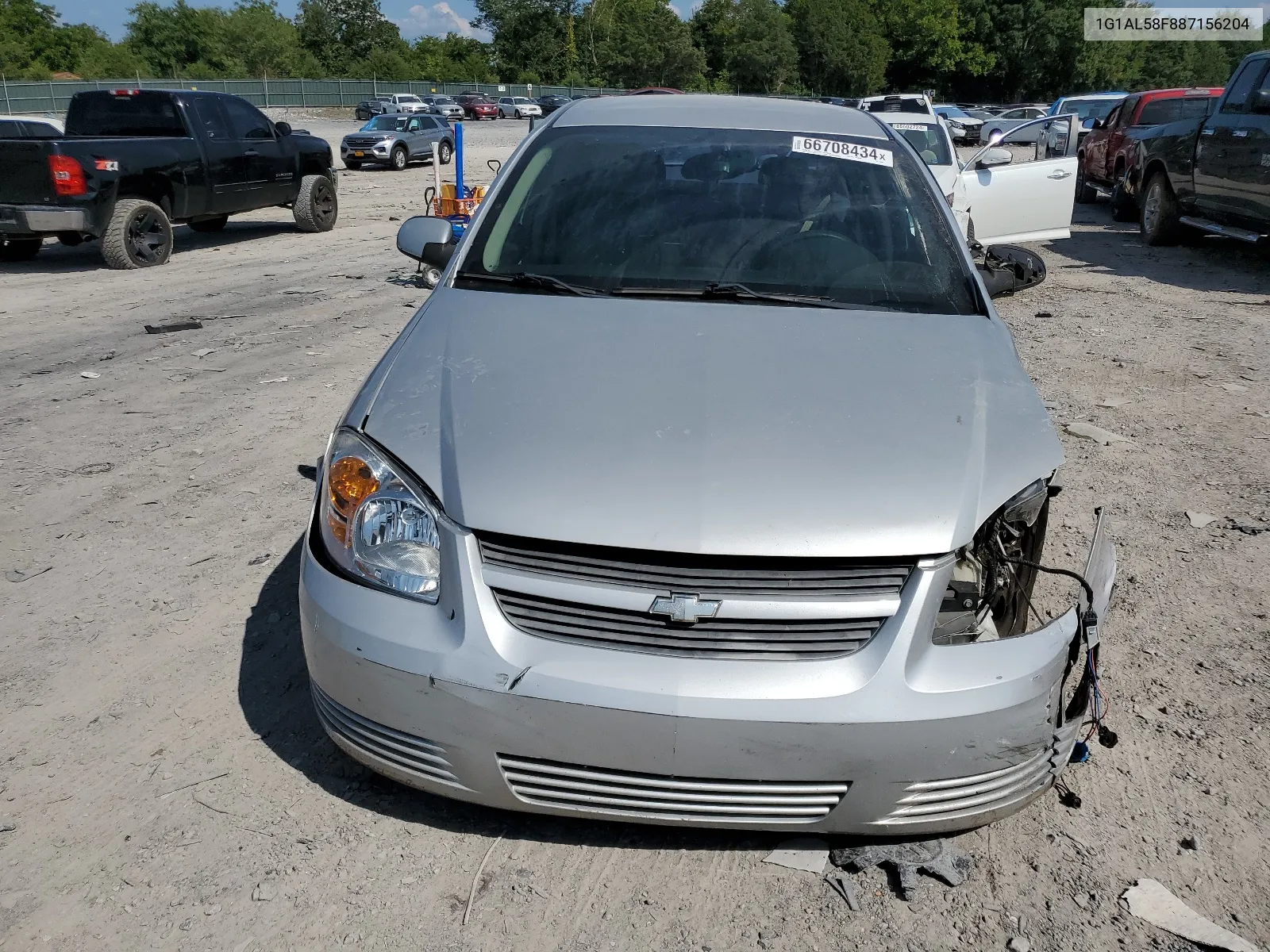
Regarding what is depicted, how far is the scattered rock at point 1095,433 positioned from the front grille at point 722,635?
4045 mm

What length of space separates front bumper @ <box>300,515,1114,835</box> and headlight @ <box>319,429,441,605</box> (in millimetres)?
58

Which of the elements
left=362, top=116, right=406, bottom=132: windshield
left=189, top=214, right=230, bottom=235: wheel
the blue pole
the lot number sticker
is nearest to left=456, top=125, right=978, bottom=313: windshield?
the lot number sticker

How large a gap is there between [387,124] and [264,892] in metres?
28.6

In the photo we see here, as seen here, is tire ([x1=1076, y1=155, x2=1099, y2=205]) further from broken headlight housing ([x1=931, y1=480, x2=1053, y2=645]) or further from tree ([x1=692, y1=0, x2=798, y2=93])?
tree ([x1=692, y1=0, x2=798, y2=93])

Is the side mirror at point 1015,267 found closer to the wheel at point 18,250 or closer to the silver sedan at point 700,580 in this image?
the silver sedan at point 700,580

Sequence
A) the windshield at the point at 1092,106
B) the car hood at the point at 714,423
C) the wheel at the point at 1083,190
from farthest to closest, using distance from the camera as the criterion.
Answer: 1. the windshield at the point at 1092,106
2. the wheel at the point at 1083,190
3. the car hood at the point at 714,423

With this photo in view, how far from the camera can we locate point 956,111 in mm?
45594

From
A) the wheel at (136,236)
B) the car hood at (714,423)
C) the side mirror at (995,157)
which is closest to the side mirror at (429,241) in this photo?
the car hood at (714,423)

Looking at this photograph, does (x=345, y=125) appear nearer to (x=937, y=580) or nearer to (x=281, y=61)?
(x=281, y=61)

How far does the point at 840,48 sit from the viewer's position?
86750 millimetres

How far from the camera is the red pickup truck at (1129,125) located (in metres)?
15.1

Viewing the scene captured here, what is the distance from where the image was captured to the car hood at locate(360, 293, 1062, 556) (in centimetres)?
221

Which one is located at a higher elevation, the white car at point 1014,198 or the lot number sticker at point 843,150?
the lot number sticker at point 843,150

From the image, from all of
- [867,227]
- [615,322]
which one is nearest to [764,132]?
[867,227]
